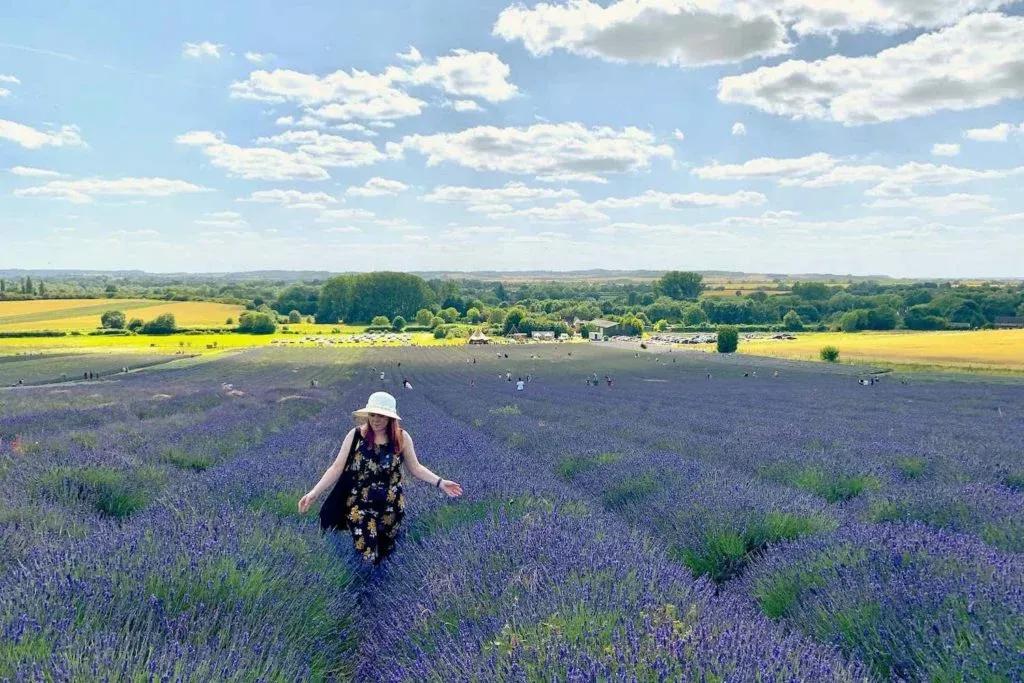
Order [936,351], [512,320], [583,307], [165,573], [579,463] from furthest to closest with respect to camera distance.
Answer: [583,307]
[512,320]
[936,351]
[579,463]
[165,573]

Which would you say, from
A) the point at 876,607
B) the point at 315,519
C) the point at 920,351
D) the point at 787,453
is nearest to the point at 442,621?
the point at 876,607

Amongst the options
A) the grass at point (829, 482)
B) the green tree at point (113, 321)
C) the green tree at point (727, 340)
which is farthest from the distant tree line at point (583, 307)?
the grass at point (829, 482)

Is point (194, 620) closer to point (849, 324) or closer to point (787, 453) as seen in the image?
point (787, 453)

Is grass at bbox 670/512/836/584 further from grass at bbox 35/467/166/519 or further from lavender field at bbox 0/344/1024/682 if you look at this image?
Result: grass at bbox 35/467/166/519

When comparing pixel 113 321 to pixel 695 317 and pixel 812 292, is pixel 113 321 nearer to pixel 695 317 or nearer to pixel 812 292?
pixel 695 317

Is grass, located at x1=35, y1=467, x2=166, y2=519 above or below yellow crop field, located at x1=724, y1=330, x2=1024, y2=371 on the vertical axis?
above

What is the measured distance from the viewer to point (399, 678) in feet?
7.42

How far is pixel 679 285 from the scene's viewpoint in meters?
155

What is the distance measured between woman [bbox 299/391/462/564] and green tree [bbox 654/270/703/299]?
153114mm

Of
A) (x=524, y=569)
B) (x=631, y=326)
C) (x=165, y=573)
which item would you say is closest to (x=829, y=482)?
(x=524, y=569)

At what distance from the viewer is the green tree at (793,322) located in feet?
302

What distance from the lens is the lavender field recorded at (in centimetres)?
208

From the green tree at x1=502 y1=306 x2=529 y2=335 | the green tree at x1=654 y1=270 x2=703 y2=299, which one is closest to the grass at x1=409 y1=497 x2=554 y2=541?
the green tree at x1=502 y1=306 x2=529 y2=335

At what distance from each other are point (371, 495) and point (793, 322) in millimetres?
96761
